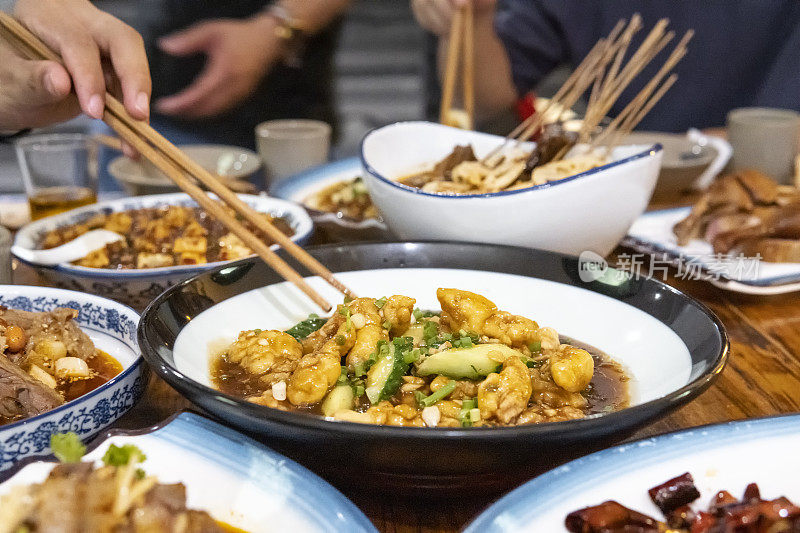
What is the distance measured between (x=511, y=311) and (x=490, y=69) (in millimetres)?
3507

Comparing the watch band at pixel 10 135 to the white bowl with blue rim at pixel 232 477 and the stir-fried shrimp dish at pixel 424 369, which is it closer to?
the stir-fried shrimp dish at pixel 424 369

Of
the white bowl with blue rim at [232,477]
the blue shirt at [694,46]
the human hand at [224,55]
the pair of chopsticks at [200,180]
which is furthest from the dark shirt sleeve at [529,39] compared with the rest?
the white bowl with blue rim at [232,477]

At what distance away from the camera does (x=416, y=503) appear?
1211 mm

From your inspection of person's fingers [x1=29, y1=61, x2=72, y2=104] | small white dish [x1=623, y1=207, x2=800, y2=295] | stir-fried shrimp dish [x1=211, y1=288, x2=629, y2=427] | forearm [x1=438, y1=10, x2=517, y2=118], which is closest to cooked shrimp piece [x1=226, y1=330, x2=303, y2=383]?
stir-fried shrimp dish [x1=211, y1=288, x2=629, y2=427]

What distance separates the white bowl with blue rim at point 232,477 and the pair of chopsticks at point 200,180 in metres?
0.52

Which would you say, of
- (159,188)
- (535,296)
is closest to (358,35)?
(159,188)

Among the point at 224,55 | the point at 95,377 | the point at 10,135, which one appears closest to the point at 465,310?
the point at 95,377

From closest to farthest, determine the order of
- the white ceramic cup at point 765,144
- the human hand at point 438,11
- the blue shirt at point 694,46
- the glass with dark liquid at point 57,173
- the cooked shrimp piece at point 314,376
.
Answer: the cooked shrimp piece at point 314,376 < the glass with dark liquid at point 57,173 < the white ceramic cup at point 765,144 < the human hand at point 438,11 < the blue shirt at point 694,46

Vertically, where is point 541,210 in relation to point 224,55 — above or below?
above

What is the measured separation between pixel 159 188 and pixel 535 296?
169 centimetres

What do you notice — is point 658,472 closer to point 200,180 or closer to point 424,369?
point 424,369

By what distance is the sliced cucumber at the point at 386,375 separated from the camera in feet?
4.24

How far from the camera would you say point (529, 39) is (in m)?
4.71

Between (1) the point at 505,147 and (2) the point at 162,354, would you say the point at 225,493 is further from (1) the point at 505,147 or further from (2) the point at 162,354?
(1) the point at 505,147
